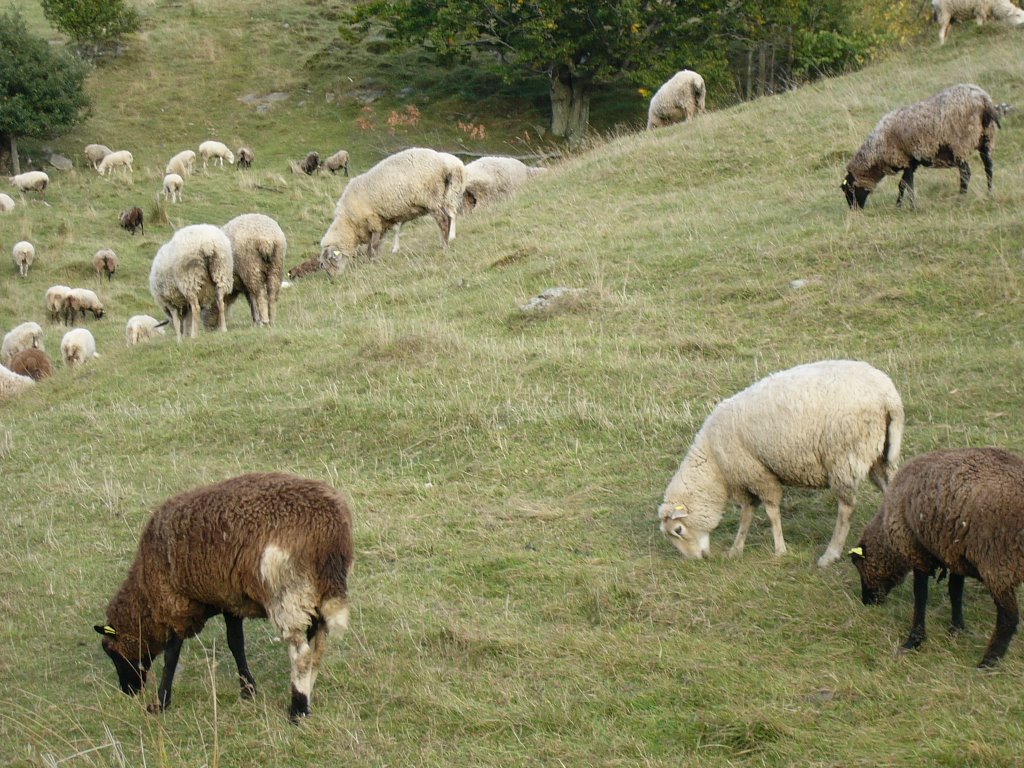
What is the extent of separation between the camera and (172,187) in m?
26.0

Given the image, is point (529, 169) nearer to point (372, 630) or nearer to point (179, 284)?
point (179, 284)

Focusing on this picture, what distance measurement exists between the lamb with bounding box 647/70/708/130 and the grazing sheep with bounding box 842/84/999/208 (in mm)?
9776

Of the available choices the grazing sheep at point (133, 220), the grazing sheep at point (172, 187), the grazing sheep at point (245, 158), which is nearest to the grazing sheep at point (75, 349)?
the grazing sheep at point (133, 220)

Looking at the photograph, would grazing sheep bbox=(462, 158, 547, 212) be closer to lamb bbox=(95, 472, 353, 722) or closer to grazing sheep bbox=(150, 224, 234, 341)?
grazing sheep bbox=(150, 224, 234, 341)

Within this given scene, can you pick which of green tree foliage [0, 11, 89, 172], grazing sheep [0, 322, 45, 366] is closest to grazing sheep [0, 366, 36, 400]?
grazing sheep [0, 322, 45, 366]

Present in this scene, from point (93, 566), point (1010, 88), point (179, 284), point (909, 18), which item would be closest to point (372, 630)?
point (93, 566)

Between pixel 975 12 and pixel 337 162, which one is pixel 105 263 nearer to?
pixel 337 162

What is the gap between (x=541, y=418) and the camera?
9297 mm

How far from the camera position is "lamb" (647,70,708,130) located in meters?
23.7

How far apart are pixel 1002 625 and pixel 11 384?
12088 mm

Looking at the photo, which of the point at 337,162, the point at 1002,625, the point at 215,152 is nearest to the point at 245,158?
the point at 215,152

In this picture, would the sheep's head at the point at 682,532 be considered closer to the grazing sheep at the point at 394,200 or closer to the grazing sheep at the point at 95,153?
the grazing sheep at the point at 394,200

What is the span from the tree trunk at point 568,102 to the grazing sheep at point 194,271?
20541 millimetres

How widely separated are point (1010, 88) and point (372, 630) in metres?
16.8
